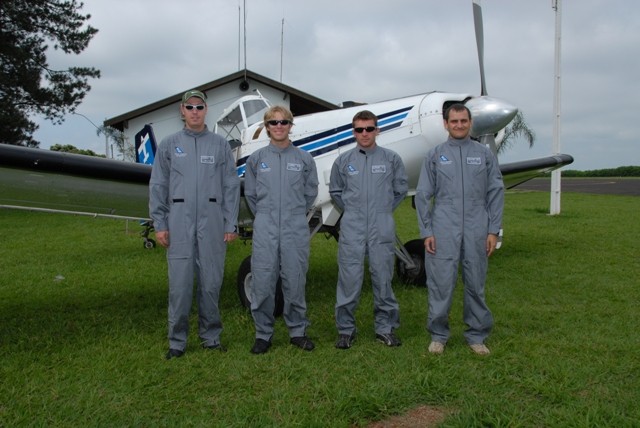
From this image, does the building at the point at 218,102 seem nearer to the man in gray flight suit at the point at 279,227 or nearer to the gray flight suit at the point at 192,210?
the man in gray flight suit at the point at 279,227

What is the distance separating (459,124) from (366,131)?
2.42 feet

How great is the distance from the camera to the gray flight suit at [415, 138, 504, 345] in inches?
148

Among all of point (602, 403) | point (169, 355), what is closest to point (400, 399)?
point (602, 403)

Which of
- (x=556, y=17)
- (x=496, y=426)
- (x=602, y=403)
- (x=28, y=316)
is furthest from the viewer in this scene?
(x=556, y=17)

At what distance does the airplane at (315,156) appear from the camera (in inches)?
161

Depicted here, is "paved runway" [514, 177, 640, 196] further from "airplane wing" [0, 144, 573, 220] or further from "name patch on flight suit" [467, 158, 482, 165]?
"airplane wing" [0, 144, 573, 220]

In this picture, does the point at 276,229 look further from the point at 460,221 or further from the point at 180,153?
the point at 460,221

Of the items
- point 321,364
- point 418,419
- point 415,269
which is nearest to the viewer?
point 418,419

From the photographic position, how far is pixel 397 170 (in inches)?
165

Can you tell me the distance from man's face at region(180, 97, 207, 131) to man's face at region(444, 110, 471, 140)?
194 centimetres

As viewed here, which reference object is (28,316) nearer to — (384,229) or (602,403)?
(384,229)

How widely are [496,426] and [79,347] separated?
335 centimetres

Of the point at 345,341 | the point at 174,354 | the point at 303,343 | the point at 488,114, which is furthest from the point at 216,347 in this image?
the point at 488,114

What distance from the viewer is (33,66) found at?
61.0 feet
